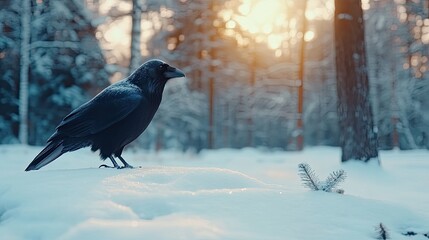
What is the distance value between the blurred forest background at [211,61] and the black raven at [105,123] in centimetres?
973

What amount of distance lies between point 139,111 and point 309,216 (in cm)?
268

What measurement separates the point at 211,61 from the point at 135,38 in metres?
8.34

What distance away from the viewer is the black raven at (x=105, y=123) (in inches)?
194

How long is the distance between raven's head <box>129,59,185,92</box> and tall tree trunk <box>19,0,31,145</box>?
42.4 ft

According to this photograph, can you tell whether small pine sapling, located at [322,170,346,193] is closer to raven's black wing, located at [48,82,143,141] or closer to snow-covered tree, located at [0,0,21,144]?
raven's black wing, located at [48,82,143,141]

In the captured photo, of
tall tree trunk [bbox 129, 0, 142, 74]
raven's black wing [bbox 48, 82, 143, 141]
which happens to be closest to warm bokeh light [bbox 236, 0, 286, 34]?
tall tree trunk [bbox 129, 0, 142, 74]

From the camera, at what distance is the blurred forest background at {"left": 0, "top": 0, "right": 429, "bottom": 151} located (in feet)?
63.0

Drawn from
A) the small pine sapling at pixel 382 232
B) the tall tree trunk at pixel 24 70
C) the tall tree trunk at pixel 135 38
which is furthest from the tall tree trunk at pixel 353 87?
the tall tree trunk at pixel 24 70

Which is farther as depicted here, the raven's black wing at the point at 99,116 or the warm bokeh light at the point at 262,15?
the warm bokeh light at the point at 262,15

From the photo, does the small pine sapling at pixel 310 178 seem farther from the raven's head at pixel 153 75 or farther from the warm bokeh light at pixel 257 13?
the warm bokeh light at pixel 257 13

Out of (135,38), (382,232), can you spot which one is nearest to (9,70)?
(135,38)

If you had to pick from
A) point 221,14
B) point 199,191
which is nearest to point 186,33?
point 221,14

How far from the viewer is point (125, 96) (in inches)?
196

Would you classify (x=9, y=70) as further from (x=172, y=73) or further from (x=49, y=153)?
(x=49, y=153)
